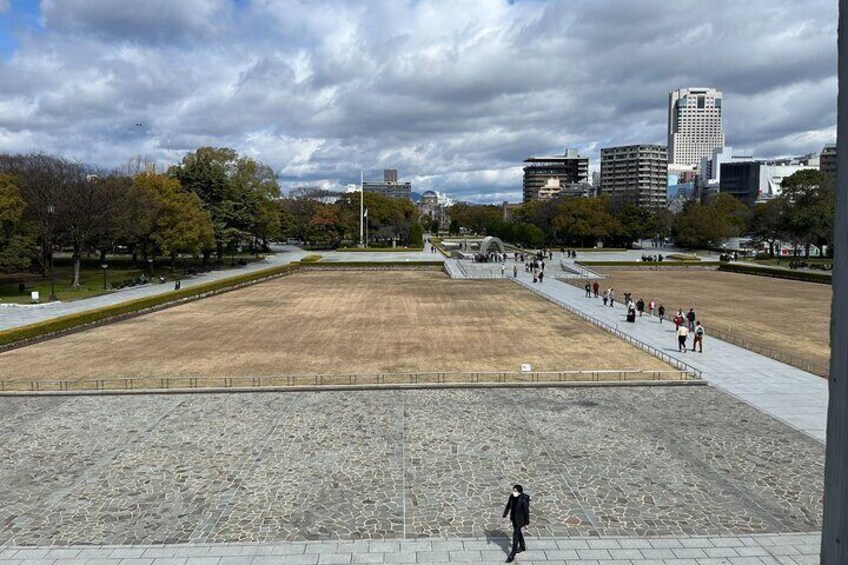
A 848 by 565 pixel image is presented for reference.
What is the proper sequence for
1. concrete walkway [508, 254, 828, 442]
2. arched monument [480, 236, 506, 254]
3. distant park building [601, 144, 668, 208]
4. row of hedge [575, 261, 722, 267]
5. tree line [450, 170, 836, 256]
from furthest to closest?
distant park building [601, 144, 668, 208]
tree line [450, 170, 836, 256]
arched monument [480, 236, 506, 254]
row of hedge [575, 261, 722, 267]
concrete walkway [508, 254, 828, 442]

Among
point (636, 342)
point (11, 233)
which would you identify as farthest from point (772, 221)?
point (11, 233)

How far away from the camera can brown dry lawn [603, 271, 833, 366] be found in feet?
96.0

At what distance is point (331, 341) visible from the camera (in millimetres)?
29047

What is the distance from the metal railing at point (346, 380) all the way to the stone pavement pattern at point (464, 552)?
32.7 ft

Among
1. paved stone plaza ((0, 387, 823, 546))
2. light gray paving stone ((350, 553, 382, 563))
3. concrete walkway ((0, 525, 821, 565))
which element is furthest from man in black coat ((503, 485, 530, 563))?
light gray paving stone ((350, 553, 382, 563))

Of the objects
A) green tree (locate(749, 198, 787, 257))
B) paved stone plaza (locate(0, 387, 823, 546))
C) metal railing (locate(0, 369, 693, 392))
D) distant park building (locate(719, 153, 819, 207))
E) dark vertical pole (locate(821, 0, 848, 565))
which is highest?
distant park building (locate(719, 153, 819, 207))

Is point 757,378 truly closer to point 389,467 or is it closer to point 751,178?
point 389,467

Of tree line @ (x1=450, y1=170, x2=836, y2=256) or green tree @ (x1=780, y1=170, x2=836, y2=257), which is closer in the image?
green tree @ (x1=780, y1=170, x2=836, y2=257)

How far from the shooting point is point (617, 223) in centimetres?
10531

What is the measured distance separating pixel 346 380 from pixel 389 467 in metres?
7.61

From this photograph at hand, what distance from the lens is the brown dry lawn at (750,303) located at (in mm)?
29266

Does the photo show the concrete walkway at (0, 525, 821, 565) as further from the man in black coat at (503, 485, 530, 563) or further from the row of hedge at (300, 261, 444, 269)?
the row of hedge at (300, 261, 444, 269)

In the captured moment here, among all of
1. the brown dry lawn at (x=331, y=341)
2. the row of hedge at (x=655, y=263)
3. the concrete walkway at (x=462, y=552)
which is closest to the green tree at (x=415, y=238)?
the row of hedge at (x=655, y=263)

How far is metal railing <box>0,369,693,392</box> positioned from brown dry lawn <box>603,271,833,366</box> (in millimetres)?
10184
